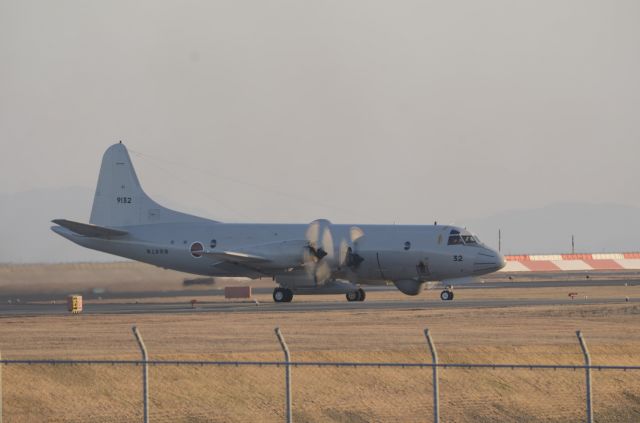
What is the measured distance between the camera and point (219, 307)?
54.8 metres

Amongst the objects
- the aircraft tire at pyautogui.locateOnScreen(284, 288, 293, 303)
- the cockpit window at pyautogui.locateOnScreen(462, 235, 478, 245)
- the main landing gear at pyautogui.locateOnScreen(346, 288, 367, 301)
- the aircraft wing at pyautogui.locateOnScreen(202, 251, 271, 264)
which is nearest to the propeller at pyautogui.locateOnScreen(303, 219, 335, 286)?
the aircraft tire at pyautogui.locateOnScreen(284, 288, 293, 303)

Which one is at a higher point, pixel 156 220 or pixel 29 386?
pixel 156 220

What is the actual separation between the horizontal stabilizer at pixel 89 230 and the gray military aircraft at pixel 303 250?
6cm

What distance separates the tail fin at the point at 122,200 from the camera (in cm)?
6500

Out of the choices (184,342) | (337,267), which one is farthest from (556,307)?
(184,342)

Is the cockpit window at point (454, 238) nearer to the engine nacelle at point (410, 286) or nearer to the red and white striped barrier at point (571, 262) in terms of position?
the engine nacelle at point (410, 286)

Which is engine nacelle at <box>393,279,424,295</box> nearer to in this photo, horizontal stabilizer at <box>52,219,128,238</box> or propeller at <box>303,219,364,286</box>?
propeller at <box>303,219,364,286</box>

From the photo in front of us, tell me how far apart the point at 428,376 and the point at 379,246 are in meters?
30.4

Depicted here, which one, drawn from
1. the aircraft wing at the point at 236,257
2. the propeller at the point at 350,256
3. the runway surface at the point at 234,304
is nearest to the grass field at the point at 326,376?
the runway surface at the point at 234,304

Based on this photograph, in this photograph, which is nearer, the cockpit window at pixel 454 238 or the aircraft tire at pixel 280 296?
the cockpit window at pixel 454 238

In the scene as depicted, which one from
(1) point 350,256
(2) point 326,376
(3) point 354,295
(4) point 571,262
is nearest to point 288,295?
(3) point 354,295

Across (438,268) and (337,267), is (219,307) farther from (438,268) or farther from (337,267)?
(438,268)

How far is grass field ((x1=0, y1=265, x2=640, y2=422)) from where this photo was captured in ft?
82.2

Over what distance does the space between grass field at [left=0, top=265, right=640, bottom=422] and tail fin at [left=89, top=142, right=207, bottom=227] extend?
911 inches
